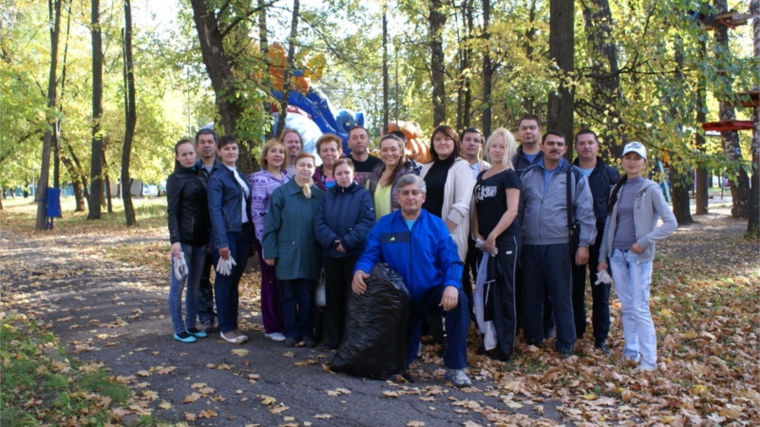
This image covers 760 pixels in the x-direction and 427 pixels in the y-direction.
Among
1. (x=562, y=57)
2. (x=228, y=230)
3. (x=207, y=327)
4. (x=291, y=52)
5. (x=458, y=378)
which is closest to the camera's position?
(x=458, y=378)

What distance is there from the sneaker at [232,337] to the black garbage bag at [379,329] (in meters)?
1.44

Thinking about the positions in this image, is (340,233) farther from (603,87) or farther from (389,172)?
(603,87)

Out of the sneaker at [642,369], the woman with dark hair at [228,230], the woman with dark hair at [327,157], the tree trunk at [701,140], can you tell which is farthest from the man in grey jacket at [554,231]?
the tree trunk at [701,140]

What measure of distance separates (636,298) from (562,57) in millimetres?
4691

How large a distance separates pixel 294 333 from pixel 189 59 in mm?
8066

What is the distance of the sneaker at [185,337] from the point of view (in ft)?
20.2

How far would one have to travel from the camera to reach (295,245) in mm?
5961

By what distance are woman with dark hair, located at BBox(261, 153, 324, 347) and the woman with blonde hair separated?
1.60m

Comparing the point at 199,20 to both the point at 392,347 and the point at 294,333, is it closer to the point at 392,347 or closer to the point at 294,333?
the point at 294,333

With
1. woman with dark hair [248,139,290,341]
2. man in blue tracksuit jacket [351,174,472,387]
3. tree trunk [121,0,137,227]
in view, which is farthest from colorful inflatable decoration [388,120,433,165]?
man in blue tracksuit jacket [351,174,472,387]

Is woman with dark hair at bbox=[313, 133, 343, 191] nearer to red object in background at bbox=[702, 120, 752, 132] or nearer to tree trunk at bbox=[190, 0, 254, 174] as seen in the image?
tree trunk at bbox=[190, 0, 254, 174]

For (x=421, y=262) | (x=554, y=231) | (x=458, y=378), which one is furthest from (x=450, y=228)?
(x=458, y=378)

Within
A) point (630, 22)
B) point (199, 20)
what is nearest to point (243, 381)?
point (199, 20)

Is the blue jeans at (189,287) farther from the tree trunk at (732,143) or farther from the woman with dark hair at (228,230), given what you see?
the tree trunk at (732,143)
